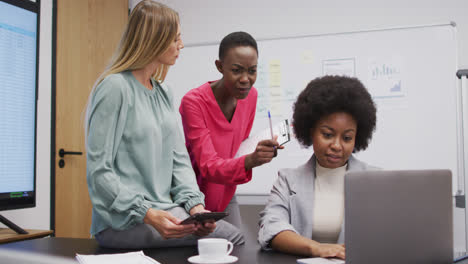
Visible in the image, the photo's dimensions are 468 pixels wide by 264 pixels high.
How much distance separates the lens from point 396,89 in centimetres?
284

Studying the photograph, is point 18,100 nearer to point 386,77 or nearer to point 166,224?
point 166,224

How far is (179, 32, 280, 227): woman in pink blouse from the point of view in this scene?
172 cm

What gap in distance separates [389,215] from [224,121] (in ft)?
3.63

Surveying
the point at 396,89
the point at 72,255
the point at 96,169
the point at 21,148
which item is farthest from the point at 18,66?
the point at 396,89

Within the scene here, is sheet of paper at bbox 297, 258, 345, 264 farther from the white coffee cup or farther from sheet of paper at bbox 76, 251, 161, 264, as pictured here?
sheet of paper at bbox 76, 251, 161, 264

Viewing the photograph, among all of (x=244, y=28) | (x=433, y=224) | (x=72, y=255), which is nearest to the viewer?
(x=433, y=224)

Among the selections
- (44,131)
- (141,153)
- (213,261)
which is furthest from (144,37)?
(44,131)

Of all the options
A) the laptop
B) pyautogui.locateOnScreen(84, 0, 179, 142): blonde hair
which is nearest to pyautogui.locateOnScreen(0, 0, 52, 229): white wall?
pyautogui.locateOnScreen(84, 0, 179, 142): blonde hair

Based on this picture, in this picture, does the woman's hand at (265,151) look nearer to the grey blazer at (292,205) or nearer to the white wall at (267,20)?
the grey blazer at (292,205)

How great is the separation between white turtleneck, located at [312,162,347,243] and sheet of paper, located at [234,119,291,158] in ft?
0.68

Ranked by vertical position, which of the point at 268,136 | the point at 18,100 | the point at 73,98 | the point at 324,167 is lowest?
the point at 324,167

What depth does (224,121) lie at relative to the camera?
6.11 ft

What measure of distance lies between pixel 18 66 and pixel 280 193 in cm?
118

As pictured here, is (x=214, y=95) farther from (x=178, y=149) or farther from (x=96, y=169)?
(x=96, y=169)
